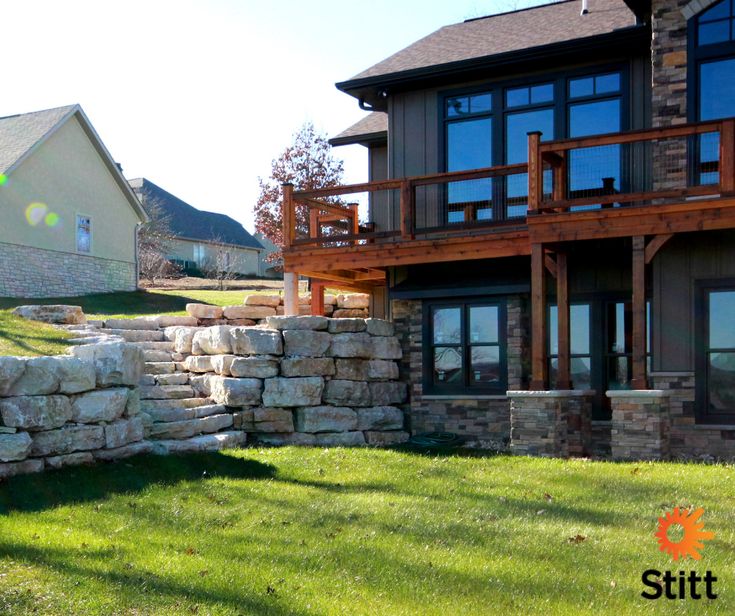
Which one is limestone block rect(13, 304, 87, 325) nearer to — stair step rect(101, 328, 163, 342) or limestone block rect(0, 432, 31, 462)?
stair step rect(101, 328, 163, 342)

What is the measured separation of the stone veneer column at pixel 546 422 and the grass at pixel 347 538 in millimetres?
1100

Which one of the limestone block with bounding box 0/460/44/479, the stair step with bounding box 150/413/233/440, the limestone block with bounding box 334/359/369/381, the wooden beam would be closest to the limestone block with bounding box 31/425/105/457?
the limestone block with bounding box 0/460/44/479

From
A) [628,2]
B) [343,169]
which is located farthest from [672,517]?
[343,169]

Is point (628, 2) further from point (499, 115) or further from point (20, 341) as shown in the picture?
point (20, 341)

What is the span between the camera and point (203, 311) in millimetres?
14953

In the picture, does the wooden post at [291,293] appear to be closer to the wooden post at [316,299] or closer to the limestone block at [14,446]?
the wooden post at [316,299]

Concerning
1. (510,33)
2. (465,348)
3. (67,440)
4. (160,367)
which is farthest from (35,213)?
(67,440)

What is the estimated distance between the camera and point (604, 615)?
4668 millimetres

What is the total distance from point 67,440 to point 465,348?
6.04 metres

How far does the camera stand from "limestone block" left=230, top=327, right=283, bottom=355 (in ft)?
37.3

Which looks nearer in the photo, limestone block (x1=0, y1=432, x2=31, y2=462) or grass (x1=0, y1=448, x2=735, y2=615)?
grass (x1=0, y1=448, x2=735, y2=615)

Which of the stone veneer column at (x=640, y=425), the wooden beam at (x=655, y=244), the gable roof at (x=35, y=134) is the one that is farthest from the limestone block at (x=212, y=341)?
the gable roof at (x=35, y=134)

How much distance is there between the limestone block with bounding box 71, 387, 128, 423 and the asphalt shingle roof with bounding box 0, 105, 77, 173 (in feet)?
55.1

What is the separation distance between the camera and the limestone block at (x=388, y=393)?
12141 mm
